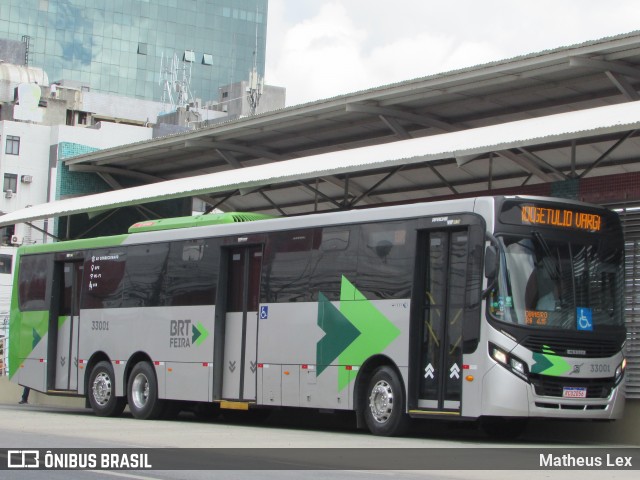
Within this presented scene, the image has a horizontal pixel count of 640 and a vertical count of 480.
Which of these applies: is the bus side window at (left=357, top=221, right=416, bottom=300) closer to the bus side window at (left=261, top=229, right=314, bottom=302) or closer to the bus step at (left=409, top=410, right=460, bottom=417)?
the bus side window at (left=261, top=229, right=314, bottom=302)

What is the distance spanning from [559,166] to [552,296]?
7.66 m

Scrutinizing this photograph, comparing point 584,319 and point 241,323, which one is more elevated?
point 584,319

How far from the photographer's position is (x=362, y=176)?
2606 cm

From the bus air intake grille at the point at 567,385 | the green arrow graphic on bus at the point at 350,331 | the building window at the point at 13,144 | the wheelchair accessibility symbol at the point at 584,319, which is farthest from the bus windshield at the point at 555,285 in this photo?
the building window at the point at 13,144

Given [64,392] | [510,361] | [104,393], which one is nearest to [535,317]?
[510,361]

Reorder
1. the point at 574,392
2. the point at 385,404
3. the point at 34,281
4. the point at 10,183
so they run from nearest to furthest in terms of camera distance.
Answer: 1. the point at 574,392
2. the point at 385,404
3. the point at 34,281
4. the point at 10,183

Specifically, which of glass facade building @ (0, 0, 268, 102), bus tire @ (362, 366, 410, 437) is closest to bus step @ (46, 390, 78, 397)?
bus tire @ (362, 366, 410, 437)

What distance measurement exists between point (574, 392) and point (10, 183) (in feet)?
228

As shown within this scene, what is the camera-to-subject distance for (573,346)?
633 inches

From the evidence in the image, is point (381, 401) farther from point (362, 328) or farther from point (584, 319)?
point (584, 319)

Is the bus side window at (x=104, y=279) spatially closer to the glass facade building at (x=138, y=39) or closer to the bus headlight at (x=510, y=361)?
the bus headlight at (x=510, y=361)

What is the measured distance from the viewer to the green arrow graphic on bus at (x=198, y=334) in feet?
69.4

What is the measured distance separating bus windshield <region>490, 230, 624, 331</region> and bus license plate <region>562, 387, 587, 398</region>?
2.55 feet

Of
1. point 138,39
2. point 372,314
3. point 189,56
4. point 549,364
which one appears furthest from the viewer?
point 138,39
